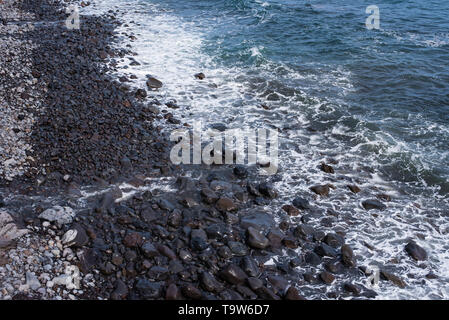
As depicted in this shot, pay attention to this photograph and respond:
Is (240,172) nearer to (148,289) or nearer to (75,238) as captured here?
(148,289)

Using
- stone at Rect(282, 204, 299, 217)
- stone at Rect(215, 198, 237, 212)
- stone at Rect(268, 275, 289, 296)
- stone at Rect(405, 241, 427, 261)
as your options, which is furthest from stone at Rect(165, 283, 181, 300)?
stone at Rect(405, 241, 427, 261)

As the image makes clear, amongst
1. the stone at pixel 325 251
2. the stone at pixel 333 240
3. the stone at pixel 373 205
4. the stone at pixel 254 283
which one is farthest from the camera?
the stone at pixel 373 205

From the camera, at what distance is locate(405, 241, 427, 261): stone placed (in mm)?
7688

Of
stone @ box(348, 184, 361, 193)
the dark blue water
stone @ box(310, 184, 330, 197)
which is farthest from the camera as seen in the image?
the dark blue water

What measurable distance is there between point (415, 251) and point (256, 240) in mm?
3339

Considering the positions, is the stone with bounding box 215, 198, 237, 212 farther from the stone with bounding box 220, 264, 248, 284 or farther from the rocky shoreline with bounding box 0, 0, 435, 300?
the stone with bounding box 220, 264, 248, 284

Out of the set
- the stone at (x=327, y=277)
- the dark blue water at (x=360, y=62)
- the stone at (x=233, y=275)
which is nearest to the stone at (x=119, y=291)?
the stone at (x=233, y=275)

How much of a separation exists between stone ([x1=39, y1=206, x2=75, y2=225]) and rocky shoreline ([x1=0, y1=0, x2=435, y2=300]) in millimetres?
19

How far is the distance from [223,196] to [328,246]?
8.86 feet

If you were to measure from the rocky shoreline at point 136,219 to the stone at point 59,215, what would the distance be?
2cm

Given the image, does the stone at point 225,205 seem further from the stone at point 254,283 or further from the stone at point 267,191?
the stone at point 254,283

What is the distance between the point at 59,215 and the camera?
7754 mm

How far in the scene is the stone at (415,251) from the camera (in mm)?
7688

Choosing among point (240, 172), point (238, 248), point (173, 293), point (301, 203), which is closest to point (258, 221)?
point (238, 248)
